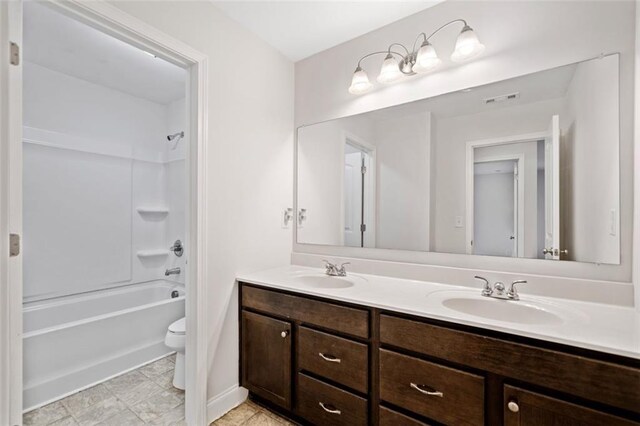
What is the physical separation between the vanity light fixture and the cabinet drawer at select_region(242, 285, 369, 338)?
1425 millimetres

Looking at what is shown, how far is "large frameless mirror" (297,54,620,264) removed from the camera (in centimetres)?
131

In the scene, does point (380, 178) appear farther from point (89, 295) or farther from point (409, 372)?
point (89, 295)

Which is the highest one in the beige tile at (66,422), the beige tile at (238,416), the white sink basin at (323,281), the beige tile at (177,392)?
the white sink basin at (323,281)

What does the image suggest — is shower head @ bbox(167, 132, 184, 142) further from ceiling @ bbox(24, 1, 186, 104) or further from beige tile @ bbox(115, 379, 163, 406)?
beige tile @ bbox(115, 379, 163, 406)

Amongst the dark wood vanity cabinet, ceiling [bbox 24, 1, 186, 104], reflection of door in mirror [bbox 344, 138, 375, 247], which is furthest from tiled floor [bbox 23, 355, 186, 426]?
ceiling [bbox 24, 1, 186, 104]

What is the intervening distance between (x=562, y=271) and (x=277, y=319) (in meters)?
1.49

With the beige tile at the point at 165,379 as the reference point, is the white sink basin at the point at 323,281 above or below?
above

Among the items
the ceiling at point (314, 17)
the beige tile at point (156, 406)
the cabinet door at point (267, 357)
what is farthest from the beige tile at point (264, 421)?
the ceiling at point (314, 17)

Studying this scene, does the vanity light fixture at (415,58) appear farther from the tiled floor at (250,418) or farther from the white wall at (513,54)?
the tiled floor at (250,418)

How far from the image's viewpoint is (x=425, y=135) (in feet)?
5.86

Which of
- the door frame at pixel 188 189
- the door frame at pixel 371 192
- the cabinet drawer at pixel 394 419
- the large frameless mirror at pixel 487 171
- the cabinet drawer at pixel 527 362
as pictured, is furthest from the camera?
the door frame at pixel 371 192

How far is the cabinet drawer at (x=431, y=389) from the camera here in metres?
1.06

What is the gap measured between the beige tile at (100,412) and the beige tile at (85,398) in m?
0.05

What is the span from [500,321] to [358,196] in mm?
1180
